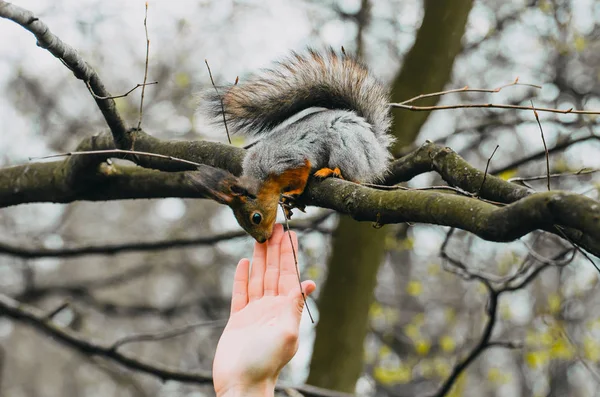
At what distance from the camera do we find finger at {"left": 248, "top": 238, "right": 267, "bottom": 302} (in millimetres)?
2092

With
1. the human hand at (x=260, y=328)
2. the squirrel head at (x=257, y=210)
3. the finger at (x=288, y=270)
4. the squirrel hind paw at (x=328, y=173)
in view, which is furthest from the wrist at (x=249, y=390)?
the squirrel hind paw at (x=328, y=173)

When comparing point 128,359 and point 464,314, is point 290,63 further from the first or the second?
point 464,314

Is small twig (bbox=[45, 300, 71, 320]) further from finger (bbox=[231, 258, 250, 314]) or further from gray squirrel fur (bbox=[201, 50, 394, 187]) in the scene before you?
finger (bbox=[231, 258, 250, 314])

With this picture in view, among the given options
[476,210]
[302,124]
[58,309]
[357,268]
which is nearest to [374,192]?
[476,210]

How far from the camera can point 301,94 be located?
2.95 m

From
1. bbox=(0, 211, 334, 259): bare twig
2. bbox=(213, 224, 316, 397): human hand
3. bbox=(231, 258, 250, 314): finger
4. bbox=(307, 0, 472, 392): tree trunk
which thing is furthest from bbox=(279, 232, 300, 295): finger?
bbox=(307, 0, 472, 392): tree trunk

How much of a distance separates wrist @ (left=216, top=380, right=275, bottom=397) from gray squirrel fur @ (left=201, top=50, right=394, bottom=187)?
0.99 metres

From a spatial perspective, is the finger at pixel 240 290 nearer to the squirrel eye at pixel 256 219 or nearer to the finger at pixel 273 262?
the finger at pixel 273 262

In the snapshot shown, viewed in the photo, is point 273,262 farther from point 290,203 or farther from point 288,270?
point 290,203

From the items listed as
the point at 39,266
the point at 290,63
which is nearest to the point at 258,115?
the point at 290,63

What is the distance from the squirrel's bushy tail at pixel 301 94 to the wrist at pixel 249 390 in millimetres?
1262

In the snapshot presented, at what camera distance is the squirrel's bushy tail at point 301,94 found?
9.33 feet

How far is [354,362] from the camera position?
4246mm

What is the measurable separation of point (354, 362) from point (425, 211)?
2.89 m
